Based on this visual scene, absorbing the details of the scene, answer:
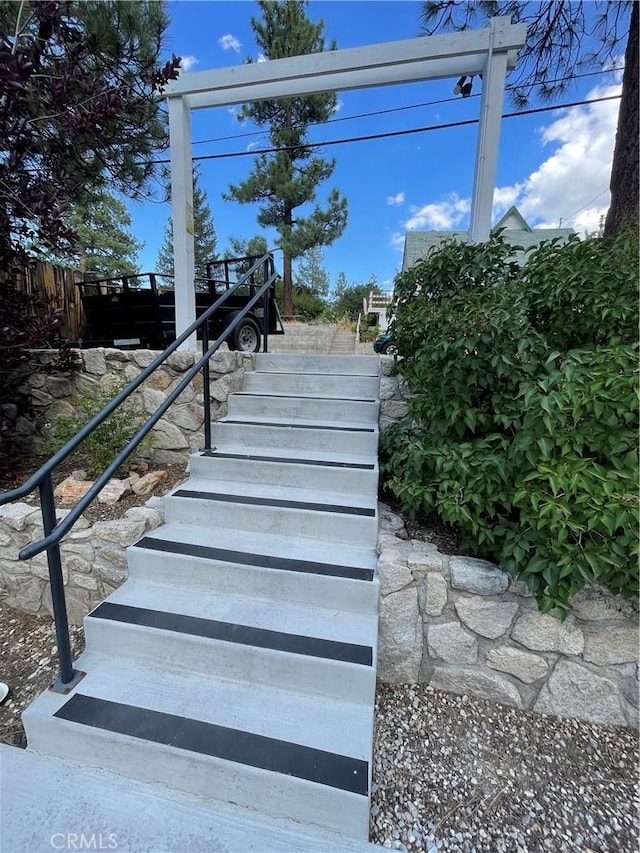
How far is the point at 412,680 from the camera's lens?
1.78m

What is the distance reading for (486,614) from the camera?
1.66 meters

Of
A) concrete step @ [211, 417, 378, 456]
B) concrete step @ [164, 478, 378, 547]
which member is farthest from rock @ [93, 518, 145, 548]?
concrete step @ [211, 417, 378, 456]

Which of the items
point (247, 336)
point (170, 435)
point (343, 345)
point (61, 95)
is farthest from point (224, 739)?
point (343, 345)

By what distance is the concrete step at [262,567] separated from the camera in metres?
1.68

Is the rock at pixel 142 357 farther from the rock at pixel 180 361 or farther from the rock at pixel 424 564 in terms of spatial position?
the rock at pixel 424 564

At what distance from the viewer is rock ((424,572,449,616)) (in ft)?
5.54

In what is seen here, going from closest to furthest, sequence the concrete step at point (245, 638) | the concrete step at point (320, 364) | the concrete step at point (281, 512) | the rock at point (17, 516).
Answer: the concrete step at point (245, 638) < the concrete step at point (281, 512) < the rock at point (17, 516) < the concrete step at point (320, 364)

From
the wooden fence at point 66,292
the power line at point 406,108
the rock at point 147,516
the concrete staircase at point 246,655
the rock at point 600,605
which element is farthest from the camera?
the wooden fence at point 66,292

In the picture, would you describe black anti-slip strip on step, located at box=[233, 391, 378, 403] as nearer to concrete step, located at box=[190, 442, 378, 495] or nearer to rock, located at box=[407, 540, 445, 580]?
concrete step, located at box=[190, 442, 378, 495]

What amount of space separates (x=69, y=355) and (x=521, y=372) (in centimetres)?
337

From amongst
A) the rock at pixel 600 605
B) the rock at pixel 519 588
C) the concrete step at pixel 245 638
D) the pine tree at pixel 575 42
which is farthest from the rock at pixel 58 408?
the pine tree at pixel 575 42

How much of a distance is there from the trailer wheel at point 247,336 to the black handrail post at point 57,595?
9.83ft

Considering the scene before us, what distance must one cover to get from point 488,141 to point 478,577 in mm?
3124

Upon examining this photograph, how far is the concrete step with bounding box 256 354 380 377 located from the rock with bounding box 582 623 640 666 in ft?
7.04
